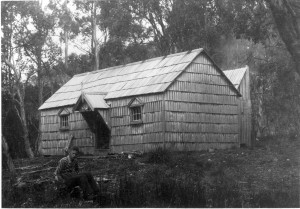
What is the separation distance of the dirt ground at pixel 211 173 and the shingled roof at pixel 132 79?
387 centimetres

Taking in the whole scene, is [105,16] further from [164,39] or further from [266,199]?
[266,199]

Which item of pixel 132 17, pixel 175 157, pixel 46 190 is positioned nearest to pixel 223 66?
pixel 132 17

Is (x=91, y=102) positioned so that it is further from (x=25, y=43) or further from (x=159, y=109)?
(x=25, y=43)

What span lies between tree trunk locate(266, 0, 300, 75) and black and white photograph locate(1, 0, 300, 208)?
0.03 metres

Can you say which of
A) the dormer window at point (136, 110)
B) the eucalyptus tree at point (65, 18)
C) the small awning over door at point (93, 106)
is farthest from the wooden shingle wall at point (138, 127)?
the eucalyptus tree at point (65, 18)

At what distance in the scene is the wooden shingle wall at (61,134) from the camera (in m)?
28.4

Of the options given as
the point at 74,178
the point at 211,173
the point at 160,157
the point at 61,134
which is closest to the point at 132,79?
the point at 61,134

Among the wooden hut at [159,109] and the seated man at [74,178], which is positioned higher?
the wooden hut at [159,109]

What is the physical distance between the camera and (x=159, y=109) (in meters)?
24.0

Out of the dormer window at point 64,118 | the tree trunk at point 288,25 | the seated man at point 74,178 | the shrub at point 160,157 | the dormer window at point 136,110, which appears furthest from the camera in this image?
the dormer window at point 64,118

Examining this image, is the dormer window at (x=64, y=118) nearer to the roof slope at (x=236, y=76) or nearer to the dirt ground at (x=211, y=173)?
the dirt ground at (x=211, y=173)

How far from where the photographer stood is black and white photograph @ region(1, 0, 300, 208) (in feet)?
42.8

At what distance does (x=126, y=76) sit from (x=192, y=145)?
633 cm

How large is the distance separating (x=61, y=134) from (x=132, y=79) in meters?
6.50
